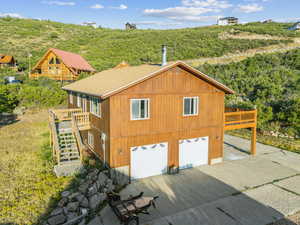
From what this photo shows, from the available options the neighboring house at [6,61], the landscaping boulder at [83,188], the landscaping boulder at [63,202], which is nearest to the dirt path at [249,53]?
the neighboring house at [6,61]

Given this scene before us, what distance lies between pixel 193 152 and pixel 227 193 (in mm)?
3563

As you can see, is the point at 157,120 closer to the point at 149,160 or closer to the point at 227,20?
the point at 149,160

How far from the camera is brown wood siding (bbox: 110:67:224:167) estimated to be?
38.0ft

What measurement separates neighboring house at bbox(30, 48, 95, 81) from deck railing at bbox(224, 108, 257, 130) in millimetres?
28728

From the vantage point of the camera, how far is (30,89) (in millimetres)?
29516

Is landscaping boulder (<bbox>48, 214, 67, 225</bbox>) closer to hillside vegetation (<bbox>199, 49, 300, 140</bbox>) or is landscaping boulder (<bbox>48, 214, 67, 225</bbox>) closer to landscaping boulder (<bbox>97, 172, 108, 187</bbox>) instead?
landscaping boulder (<bbox>97, 172, 108, 187</bbox>)

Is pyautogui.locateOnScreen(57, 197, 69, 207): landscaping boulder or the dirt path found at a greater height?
the dirt path

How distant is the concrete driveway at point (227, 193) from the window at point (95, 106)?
4669 millimetres

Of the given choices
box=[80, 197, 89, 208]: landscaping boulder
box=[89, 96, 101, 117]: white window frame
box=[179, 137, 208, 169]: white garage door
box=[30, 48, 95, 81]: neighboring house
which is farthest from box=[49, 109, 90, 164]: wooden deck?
box=[30, 48, 95, 81]: neighboring house

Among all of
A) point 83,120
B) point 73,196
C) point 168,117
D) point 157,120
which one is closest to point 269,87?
point 168,117

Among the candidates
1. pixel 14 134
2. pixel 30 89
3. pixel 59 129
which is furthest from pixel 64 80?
pixel 59 129

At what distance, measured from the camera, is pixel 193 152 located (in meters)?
14.0

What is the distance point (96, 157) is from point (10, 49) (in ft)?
185

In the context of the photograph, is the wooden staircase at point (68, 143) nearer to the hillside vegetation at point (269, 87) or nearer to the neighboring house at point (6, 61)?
the hillside vegetation at point (269, 87)
